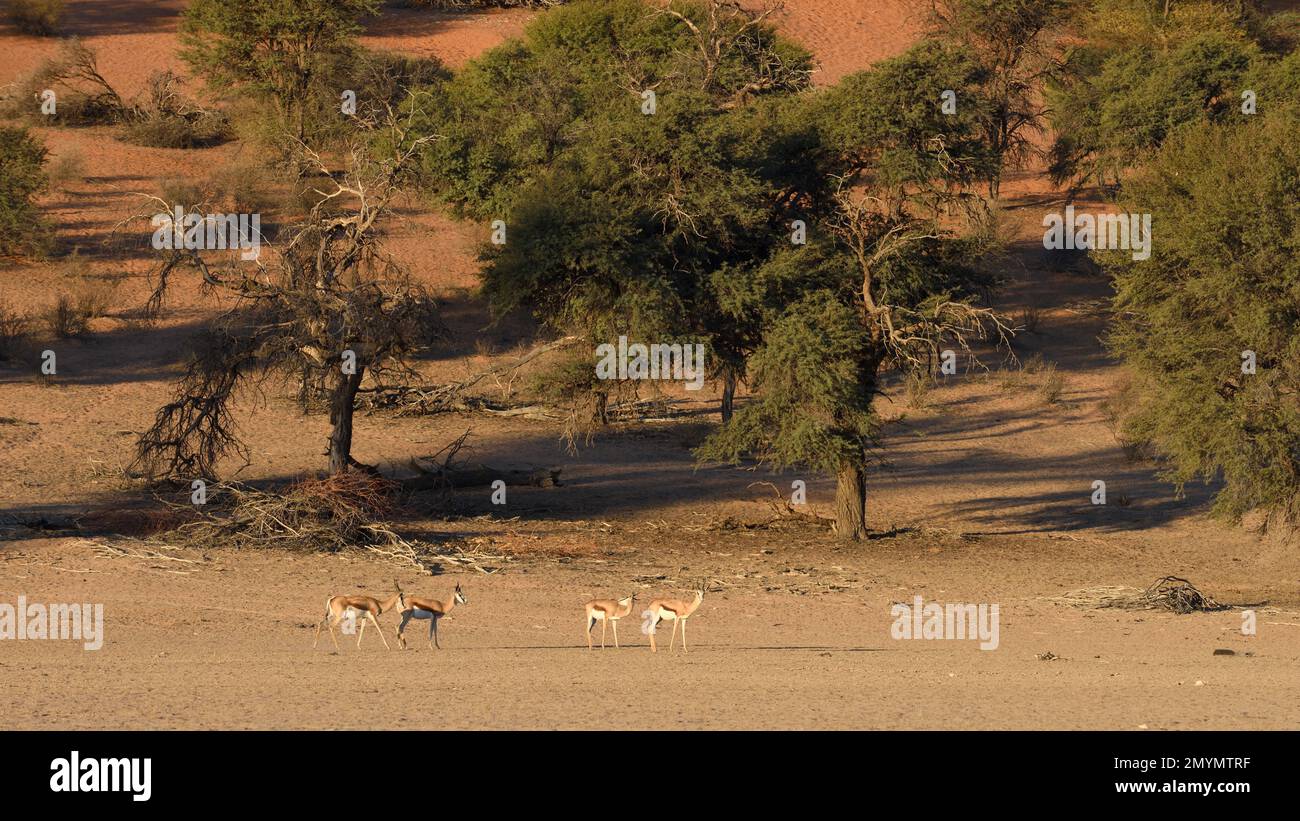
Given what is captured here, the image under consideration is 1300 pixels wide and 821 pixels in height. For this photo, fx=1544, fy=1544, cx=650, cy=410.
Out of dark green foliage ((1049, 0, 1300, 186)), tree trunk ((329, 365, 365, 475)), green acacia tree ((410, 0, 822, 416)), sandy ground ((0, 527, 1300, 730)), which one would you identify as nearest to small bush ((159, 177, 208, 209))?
tree trunk ((329, 365, 365, 475))

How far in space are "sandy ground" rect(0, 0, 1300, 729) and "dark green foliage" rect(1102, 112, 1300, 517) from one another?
164 centimetres

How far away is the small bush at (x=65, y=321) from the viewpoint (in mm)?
30750

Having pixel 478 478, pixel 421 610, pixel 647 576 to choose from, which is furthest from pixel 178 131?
pixel 421 610

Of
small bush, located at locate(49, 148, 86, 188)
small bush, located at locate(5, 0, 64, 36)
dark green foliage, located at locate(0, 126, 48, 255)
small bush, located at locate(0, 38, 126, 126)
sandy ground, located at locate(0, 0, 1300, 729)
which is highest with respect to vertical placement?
small bush, located at locate(5, 0, 64, 36)

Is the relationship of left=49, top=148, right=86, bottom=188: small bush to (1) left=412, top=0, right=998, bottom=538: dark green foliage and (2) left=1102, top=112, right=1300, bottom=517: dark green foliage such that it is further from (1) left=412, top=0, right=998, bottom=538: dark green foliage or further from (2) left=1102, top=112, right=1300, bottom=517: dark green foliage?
(2) left=1102, top=112, right=1300, bottom=517: dark green foliage

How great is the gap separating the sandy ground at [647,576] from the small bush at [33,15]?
20.0 m

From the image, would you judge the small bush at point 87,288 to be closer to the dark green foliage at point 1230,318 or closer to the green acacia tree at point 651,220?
the green acacia tree at point 651,220

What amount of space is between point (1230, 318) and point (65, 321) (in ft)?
72.7

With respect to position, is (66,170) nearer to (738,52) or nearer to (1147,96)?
(738,52)

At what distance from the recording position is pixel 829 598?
675 inches

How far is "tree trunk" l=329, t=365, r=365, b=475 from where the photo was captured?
2067cm

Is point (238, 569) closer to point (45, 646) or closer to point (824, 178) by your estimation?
point (45, 646)

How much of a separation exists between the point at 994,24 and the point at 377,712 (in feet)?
129

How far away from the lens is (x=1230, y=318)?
64.4 feet
